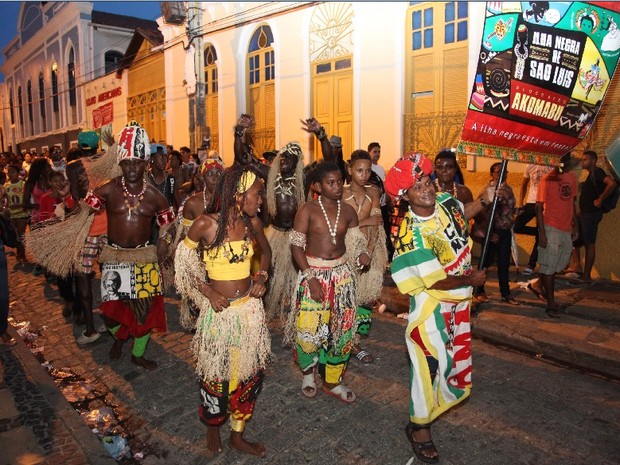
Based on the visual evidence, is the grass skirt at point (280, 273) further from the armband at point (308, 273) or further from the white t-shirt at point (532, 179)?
the white t-shirt at point (532, 179)

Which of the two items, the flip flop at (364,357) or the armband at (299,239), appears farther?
the flip flop at (364,357)

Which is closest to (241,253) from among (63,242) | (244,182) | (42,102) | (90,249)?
(244,182)

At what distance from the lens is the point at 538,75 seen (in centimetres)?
450

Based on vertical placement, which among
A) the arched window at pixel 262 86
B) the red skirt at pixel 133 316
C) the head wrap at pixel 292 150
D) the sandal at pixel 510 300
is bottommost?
the sandal at pixel 510 300

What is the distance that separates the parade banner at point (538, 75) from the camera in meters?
4.48

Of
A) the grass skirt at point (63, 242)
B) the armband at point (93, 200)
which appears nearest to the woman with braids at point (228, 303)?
the armband at point (93, 200)

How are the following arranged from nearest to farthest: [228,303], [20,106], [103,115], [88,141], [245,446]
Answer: [228,303] → [245,446] → [88,141] → [103,115] → [20,106]

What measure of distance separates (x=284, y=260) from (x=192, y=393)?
191 centimetres

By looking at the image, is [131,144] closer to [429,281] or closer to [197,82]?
[429,281]

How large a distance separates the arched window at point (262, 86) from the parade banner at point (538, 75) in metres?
9.02

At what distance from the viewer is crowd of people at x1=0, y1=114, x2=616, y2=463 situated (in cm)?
315

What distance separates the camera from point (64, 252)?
5242 mm

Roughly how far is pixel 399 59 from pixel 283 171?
17.5 feet

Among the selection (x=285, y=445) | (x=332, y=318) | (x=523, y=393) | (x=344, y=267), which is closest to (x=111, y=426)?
(x=285, y=445)
